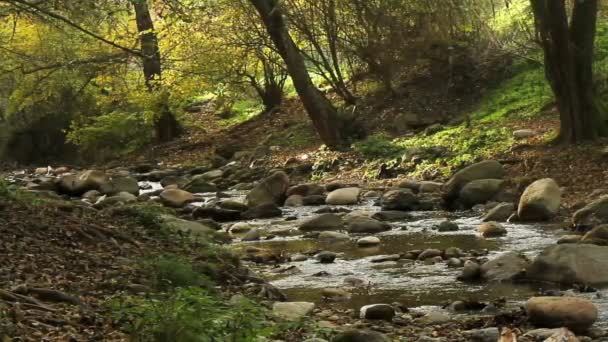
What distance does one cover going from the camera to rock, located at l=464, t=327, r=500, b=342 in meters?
5.86

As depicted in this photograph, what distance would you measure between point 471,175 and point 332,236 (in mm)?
3296

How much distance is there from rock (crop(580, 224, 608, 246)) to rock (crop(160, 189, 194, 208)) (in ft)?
25.1

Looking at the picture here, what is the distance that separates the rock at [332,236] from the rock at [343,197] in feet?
9.27

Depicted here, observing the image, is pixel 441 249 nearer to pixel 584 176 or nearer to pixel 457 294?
pixel 457 294

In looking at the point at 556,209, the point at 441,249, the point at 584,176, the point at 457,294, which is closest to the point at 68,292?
the point at 457,294

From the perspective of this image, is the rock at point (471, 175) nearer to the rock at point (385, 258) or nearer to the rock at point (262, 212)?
the rock at point (262, 212)

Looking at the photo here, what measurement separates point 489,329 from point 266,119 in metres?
18.1

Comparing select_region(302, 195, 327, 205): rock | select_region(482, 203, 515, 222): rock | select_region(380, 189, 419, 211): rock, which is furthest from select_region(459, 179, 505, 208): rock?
select_region(302, 195, 327, 205): rock

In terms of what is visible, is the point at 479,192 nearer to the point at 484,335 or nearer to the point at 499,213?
the point at 499,213

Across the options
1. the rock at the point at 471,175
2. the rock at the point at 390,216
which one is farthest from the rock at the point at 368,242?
the rock at the point at 471,175

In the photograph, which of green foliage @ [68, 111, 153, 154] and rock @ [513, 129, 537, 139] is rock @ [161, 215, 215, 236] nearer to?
rock @ [513, 129, 537, 139]

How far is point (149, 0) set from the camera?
9.08 m

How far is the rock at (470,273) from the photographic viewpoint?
8.01m

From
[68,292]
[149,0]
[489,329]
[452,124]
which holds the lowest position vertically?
[489,329]
